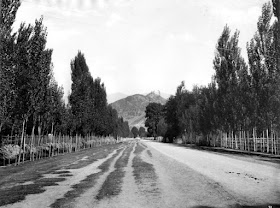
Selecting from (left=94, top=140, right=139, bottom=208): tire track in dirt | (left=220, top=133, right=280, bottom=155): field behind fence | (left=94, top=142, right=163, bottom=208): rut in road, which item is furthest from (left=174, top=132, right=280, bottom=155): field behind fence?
(left=94, top=140, right=139, bottom=208): tire track in dirt

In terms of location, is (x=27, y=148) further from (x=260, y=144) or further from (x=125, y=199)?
(x=260, y=144)

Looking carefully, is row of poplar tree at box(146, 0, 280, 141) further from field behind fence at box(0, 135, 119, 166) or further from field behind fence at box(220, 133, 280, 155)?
field behind fence at box(0, 135, 119, 166)

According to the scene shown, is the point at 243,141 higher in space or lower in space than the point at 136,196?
higher

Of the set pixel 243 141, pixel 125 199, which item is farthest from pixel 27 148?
pixel 243 141

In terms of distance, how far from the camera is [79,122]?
45531mm

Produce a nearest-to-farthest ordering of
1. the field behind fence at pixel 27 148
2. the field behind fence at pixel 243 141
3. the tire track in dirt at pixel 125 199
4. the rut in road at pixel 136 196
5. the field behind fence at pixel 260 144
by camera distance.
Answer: the tire track in dirt at pixel 125 199
the rut in road at pixel 136 196
the field behind fence at pixel 27 148
the field behind fence at pixel 260 144
the field behind fence at pixel 243 141

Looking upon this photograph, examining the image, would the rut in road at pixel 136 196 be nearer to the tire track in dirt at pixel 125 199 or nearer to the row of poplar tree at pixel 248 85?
the tire track in dirt at pixel 125 199

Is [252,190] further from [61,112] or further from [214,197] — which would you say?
[61,112]

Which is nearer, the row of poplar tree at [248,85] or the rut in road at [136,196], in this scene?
the rut in road at [136,196]

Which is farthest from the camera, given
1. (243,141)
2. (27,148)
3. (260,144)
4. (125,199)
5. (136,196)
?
(243,141)

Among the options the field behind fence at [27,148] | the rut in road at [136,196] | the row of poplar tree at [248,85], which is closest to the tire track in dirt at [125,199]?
the rut in road at [136,196]

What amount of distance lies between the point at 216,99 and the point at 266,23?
14512mm

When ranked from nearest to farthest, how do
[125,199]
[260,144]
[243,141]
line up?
[125,199] < [260,144] < [243,141]

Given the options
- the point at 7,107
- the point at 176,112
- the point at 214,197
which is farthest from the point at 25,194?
the point at 176,112
